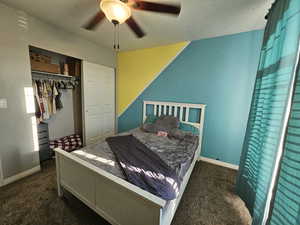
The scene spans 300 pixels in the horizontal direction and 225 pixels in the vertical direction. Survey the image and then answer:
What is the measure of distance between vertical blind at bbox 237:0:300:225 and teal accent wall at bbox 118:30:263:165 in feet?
2.95

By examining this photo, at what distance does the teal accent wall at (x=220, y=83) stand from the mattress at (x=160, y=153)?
0.74 metres

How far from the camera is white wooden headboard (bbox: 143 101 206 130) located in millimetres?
2600

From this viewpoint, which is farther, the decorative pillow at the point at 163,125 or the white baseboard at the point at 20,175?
the decorative pillow at the point at 163,125

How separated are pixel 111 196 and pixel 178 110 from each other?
2191 mm

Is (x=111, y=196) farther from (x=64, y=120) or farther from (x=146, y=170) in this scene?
(x=64, y=120)

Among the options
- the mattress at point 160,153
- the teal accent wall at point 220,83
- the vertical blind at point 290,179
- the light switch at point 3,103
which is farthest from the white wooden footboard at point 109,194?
the teal accent wall at point 220,83

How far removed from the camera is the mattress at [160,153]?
4.60ft

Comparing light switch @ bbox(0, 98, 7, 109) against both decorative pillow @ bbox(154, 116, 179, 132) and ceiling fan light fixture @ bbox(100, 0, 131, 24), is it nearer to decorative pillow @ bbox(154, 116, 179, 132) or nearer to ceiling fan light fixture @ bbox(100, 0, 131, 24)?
ceiling fan light fixture @ bbox(100, 0, 131, 24)

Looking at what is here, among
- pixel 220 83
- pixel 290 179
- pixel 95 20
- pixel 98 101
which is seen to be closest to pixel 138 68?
pixel 98 101

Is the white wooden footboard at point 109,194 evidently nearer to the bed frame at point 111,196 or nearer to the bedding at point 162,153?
the bed frame at point 111,196

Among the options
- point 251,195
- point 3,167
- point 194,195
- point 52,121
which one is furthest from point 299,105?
point 52,121

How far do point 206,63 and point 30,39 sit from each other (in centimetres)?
306

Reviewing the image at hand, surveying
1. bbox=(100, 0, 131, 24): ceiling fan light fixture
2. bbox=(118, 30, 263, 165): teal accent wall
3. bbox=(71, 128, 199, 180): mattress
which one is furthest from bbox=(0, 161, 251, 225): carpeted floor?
bbox=(100, 0, 131, 24): ceiling fan light fixture

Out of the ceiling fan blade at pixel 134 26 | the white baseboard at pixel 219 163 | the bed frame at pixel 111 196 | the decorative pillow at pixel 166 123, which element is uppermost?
the ceiling fan blade at pixel 134 26
